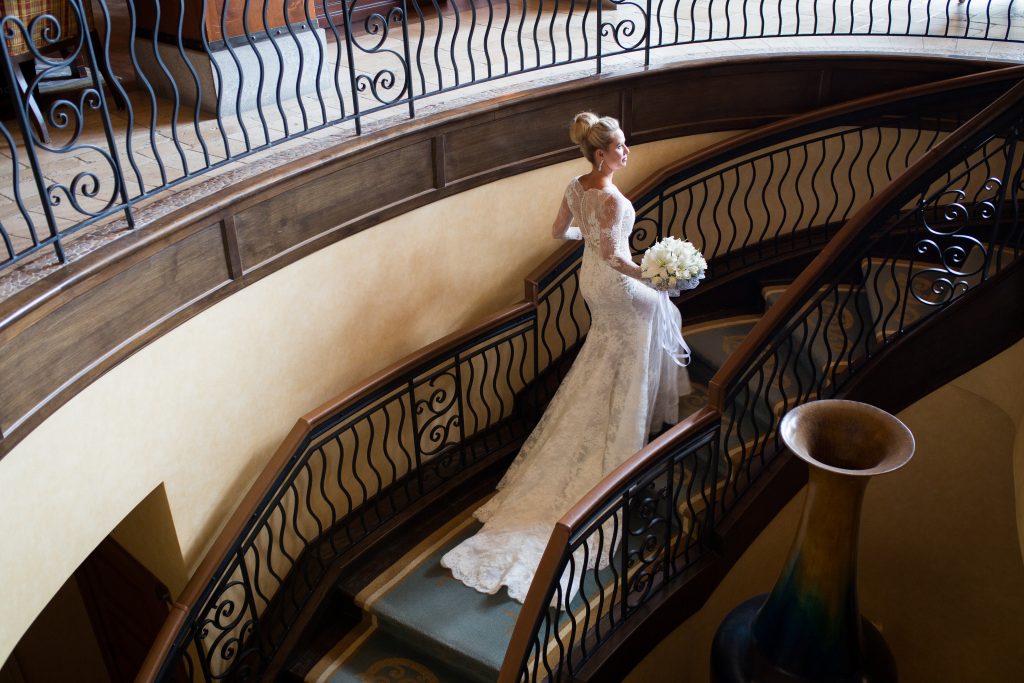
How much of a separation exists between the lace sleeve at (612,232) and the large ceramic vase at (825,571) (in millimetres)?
1128

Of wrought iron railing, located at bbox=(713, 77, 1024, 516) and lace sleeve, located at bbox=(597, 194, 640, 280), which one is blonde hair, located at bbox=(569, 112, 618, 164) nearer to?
lace sleeve, located at bbox=(597, 194, 640, 280)

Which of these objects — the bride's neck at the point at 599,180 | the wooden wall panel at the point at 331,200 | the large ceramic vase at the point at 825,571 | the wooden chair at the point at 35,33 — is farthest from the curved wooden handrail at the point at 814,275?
the wooden chair at the point at 35,33

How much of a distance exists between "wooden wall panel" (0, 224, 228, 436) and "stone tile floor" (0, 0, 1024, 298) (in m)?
0.16

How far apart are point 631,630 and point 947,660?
335 centimetres

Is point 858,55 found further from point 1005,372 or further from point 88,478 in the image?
point 88,478

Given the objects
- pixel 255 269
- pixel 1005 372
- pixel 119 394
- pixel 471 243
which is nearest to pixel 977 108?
pixel 1005 372

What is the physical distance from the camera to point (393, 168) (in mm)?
4762

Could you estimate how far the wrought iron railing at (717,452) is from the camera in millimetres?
4039

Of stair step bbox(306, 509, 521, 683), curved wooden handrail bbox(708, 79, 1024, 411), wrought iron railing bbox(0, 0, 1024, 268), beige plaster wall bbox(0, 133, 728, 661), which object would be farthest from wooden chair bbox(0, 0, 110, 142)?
curved wooden handrail bbox(708, 79, 1024, 411)

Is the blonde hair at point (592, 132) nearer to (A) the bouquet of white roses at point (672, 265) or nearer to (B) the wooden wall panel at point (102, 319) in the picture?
(A) the bouquet of white roses at point (672, 265)

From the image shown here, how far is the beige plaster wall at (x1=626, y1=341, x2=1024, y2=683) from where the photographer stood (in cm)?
531

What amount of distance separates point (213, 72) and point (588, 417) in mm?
2605

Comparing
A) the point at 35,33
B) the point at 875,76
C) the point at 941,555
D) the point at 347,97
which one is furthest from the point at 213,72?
the point at 941,555

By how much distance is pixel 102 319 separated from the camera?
11.8ft
